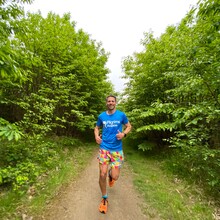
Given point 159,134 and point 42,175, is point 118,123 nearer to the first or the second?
point 42,175

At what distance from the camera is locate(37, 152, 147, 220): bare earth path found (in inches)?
105

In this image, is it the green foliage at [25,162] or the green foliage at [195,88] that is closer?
the green foliage at [195,88]

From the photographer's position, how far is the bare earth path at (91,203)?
2666mm

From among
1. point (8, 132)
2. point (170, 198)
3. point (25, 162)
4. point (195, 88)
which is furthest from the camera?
point (25, 162)

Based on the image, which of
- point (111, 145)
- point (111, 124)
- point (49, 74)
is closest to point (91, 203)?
point (111, 145)

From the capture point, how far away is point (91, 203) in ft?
9.98

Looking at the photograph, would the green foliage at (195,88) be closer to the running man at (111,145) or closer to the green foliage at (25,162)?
the running man at (111,145)

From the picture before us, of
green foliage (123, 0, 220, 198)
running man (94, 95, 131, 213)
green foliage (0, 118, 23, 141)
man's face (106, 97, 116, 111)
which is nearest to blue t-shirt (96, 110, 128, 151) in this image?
running man (94, 95, 131, 213)

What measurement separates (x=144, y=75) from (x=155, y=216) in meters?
4.92

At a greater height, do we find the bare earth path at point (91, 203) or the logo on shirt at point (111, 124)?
the logo on shirt at point (111, 124)

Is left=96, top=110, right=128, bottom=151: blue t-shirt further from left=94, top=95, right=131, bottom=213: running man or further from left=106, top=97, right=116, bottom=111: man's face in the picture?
left=106, top=97, right=116, bottom=111: man's face

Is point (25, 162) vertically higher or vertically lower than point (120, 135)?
lower

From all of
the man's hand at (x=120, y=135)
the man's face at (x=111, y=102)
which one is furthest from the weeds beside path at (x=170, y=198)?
the man's face at (x=111, y=102)

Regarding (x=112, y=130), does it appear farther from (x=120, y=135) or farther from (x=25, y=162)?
(x=25, y=162)
